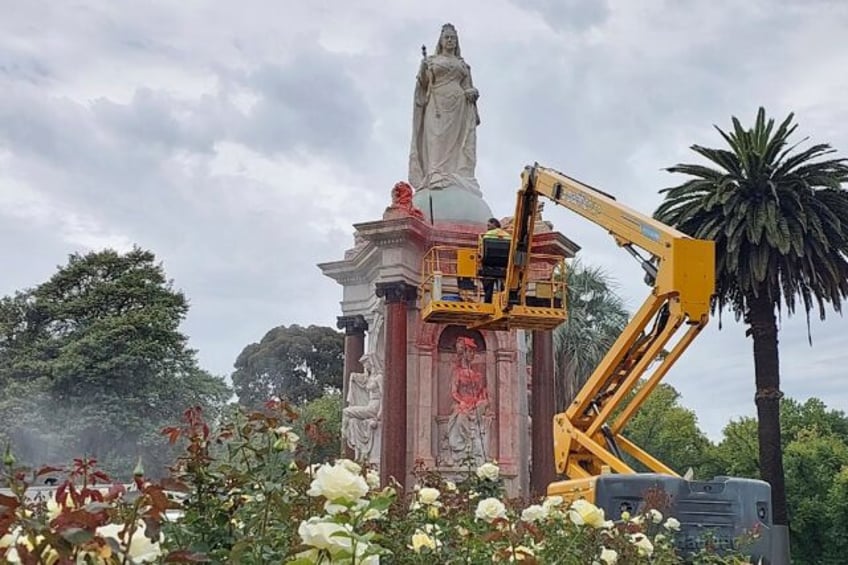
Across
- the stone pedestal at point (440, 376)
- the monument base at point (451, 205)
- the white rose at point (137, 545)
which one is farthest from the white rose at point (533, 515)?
the monument base at point (451, 205)

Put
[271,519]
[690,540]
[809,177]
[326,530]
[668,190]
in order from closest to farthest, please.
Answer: [326,530] < [271,519] < [690,540] < [809,177] < [668,190]

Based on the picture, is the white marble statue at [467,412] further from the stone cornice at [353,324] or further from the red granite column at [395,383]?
the stone cornice at [353,324]

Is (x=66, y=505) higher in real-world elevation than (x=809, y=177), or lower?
lower

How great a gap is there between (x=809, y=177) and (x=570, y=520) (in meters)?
19.9

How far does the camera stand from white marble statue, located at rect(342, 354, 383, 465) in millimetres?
19270

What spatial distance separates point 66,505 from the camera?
230cm

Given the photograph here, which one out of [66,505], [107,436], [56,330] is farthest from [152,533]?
[56,330]

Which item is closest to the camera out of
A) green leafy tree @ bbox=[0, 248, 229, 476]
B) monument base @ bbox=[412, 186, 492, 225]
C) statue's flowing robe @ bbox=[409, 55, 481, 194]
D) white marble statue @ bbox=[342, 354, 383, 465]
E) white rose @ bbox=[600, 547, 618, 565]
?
white rose @ bbox=[600, 547, 618, 565]

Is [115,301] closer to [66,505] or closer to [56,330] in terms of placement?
[56,330]

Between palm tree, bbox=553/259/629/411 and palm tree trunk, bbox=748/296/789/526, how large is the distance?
13.6 m

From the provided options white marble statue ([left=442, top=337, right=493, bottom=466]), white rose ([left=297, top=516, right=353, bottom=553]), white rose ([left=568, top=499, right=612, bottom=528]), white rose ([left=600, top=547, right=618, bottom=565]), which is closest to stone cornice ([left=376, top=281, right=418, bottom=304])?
white marble statue ([left=442, top=337, right=493, bottom=466])

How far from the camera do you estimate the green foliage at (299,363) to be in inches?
2308

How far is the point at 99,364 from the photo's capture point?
38125 millimetres

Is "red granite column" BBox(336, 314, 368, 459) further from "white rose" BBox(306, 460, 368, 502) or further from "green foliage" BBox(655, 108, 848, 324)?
"white rose" BBox(306, 460, 368, 502)
